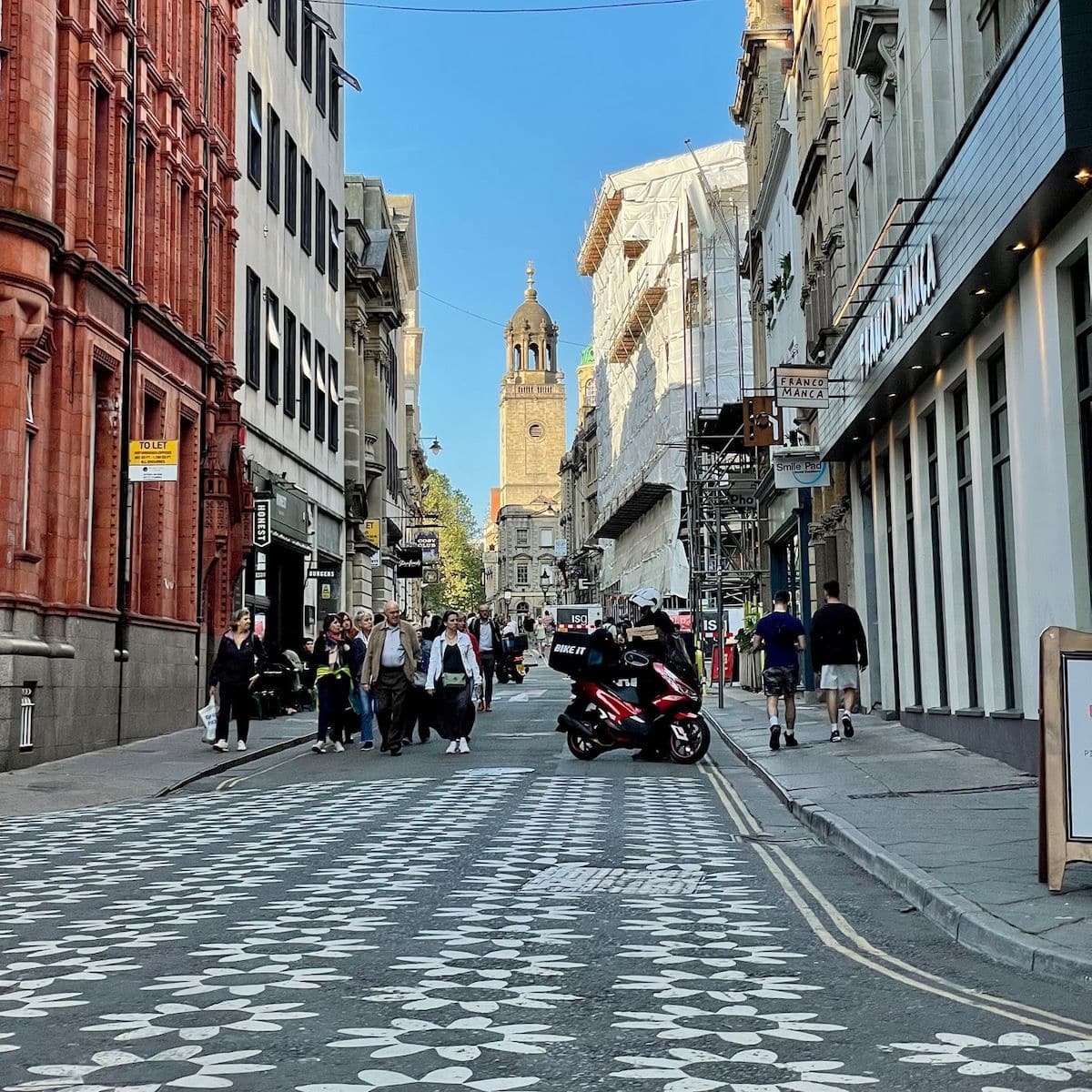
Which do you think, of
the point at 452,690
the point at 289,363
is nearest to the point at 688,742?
the point at 452,690

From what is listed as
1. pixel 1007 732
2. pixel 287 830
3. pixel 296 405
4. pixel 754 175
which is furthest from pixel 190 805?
pixel 754 175

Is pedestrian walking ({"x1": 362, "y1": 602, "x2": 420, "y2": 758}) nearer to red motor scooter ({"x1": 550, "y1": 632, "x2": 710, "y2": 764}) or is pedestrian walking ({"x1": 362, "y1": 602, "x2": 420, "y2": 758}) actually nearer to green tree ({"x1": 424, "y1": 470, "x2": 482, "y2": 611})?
red motor scooter ({"x1": 550, "y1": 632, "x2": 710, "y2": 764})

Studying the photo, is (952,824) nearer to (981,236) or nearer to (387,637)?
(981,236)

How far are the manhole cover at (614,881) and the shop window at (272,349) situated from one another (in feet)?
83.7

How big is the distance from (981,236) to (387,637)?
10057 mm

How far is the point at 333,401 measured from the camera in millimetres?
43125

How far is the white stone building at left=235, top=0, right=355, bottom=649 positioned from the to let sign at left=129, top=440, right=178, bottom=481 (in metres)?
8.15

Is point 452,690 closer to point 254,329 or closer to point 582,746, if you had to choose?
point 582,746

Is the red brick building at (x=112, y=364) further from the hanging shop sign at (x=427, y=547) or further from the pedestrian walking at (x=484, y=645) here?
the hanging shop sign at (x=427, y=547)

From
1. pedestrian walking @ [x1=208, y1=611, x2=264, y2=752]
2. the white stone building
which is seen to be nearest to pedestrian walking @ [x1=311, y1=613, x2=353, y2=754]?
pedestrian walking @ [x1=208, y1=611, x2=264, y2=752]

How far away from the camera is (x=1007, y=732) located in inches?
644

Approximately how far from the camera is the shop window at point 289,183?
36.8 meters

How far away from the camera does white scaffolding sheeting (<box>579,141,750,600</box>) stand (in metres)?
60.5

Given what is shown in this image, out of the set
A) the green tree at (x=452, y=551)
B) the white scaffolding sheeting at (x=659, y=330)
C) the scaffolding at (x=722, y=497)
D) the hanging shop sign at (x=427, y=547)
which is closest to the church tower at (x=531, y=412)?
the green tree at (x=452, y=551)
